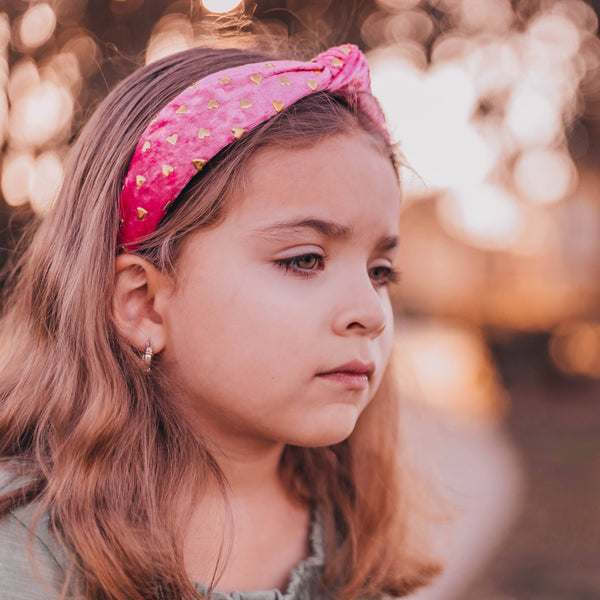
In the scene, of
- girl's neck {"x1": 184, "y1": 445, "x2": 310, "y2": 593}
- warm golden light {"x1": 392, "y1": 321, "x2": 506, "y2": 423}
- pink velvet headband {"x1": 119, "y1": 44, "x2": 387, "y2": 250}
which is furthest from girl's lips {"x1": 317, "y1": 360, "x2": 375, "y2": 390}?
warm golden light {"x1": 392, "y1": 321, "x2": 506, "y2": 423}

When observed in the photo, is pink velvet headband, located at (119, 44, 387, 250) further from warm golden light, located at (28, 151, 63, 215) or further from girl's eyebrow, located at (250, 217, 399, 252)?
warm golden light, located at (28, 151, 63, 215)

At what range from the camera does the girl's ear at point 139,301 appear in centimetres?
158

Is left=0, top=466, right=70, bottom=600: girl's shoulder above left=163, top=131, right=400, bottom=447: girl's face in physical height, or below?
below

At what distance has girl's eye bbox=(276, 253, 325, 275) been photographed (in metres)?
1.52

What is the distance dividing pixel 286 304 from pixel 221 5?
1285 millimetres

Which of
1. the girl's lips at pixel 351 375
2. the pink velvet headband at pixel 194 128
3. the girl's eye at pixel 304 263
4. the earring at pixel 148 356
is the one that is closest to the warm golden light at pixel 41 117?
the pink velvet headband at pixel 194 128

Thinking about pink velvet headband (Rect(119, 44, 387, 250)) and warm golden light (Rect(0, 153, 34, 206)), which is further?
warm golden light (Rect(0, 153, 34, 206))

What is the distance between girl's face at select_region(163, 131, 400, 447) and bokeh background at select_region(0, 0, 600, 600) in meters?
0.59

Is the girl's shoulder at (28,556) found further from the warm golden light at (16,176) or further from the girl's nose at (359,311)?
the warm golden light at (16,176)

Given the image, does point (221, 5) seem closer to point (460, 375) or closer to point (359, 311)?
point (359, 311)

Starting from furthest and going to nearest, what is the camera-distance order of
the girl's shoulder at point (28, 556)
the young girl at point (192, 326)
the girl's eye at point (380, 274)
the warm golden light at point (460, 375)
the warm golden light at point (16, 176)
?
the warm golden light at point (460, 375)
the warm golden light at point (16, 176)
the girl's eye at point (380, 274)
the young girl at point (192, 326)
the girl's shoulder at point (28, 556)

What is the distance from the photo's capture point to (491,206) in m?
13.9

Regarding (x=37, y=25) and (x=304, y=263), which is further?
(x=37, y=25)

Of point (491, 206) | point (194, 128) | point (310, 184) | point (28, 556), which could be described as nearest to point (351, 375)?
point (310, 184)
